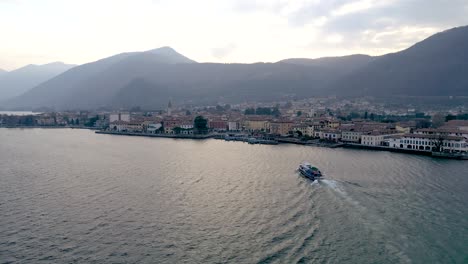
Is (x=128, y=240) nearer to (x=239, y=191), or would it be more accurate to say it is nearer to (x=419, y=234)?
(x=239, y=191)

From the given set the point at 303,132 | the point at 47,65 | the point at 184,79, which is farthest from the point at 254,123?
the point at 47,65

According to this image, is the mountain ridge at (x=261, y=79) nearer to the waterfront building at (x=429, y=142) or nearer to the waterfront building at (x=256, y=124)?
the waterfront building at (x=256, y=124)

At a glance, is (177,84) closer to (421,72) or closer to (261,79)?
(261,79)

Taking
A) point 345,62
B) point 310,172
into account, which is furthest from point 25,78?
point 310,172

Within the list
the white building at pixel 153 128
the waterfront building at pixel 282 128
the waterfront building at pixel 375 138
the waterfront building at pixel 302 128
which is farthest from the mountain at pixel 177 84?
the waterfront building at pixel 375 138

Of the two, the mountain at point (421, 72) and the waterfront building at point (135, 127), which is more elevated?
Answer: the mountain at point (421, 72)

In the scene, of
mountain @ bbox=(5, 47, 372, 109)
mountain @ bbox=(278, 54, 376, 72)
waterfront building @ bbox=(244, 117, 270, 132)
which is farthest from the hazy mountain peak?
waterfront building @ bbox=(244, 117, 270, 132)
